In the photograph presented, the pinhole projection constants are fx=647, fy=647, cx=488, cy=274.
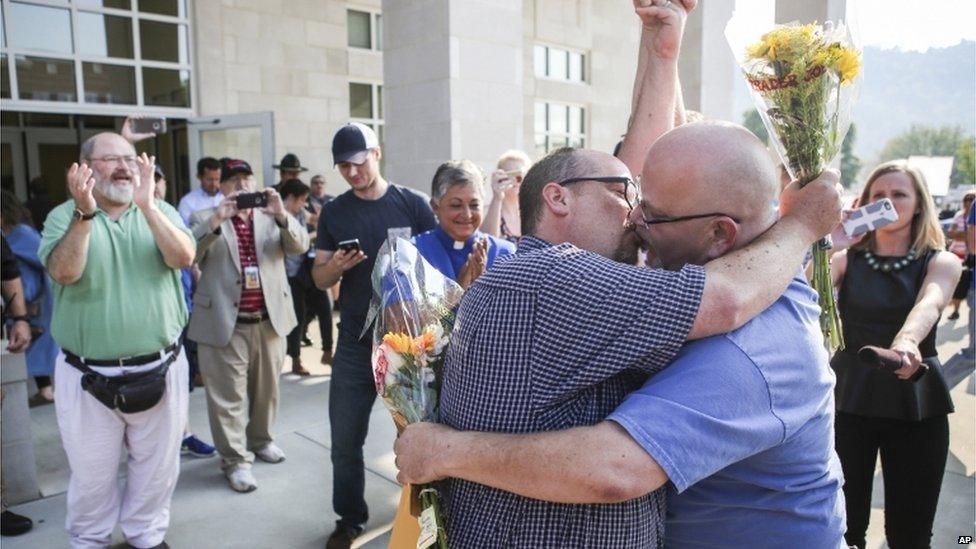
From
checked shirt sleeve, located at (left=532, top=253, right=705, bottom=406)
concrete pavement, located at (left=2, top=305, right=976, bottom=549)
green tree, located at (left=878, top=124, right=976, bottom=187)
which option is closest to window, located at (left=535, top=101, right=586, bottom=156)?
concrete pavement, located at (left=2, top=305, right=976, bottom=549)

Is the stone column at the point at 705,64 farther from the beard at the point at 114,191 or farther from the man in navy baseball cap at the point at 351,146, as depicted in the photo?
the beard at the point at 114,191

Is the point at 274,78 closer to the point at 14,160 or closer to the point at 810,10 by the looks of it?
the point at 14,160

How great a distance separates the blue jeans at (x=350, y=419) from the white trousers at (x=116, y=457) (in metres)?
0.87

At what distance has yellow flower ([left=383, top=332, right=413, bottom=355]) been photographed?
1.53m

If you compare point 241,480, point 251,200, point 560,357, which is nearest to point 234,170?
point 251,200

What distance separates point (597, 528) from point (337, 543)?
269 centimetres

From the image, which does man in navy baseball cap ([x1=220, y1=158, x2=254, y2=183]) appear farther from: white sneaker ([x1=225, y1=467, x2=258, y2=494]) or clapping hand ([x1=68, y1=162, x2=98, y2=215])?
white sneaker ([x1=225, y1=467, x2=258, y2=494])

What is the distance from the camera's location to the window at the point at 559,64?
14.4 meters

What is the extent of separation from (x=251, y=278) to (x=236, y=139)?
207 inches

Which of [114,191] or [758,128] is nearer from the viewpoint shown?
[758,128]

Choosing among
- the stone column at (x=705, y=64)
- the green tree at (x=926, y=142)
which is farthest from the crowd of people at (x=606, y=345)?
the green tree at (x=926, y=142)

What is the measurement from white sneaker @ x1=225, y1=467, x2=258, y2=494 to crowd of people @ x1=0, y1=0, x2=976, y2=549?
2 centimetres

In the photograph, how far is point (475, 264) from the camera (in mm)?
3162

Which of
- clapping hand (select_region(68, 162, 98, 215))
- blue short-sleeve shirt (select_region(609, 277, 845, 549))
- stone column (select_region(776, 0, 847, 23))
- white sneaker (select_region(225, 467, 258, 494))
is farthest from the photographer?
white sneaker (select_region(225, 467, 258, 494))
